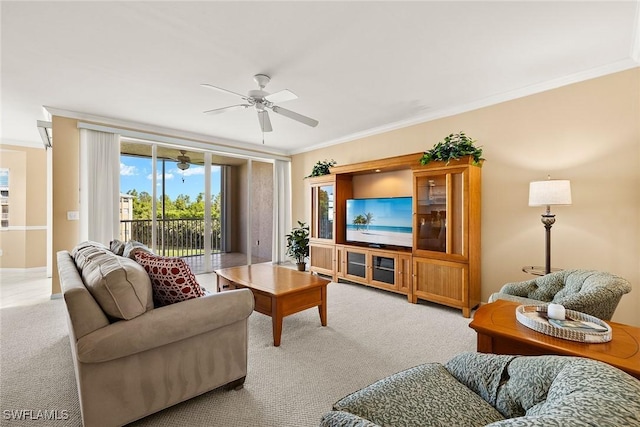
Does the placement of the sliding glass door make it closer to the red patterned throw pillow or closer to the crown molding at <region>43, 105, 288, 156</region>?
the crown molding at <region>43, 105, 288, 156</region>

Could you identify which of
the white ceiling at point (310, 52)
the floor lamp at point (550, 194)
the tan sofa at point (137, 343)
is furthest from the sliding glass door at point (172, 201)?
the floor lamp at point (550, 194)

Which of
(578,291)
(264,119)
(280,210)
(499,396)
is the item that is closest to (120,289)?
(499,396)

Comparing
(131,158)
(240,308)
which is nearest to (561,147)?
(240,308)

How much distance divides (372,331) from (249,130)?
11.9ft

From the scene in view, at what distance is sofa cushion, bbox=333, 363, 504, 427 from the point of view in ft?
3.19

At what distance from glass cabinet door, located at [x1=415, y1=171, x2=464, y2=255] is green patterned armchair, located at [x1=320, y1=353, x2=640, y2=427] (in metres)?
2.28

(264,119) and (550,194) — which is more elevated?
(264,119)

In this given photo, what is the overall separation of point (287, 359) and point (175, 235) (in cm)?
380

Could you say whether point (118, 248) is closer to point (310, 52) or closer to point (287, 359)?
point (287, 359)

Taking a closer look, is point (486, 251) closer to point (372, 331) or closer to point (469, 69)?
point (372, 331)

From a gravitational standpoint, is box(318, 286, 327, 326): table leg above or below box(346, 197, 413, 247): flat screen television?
below

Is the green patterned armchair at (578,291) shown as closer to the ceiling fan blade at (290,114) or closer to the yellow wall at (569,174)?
the yellow wall at (569,174)

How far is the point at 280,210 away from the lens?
625 centimetres

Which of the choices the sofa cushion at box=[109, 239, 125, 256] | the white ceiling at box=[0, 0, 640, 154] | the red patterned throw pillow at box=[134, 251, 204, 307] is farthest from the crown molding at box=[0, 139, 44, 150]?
the red patterned throw pillow at box=[134, 251, 204, 307]
